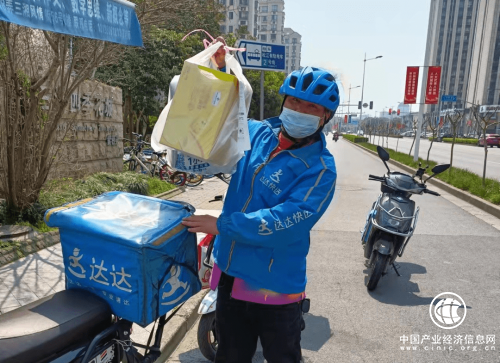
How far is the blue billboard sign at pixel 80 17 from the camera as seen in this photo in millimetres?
2781

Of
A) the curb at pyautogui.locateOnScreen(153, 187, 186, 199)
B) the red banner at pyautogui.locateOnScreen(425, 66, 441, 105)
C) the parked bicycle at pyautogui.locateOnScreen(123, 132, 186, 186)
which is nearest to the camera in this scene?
the curb at pyautogui.locateOnScreen(153, 187, 186, 199)

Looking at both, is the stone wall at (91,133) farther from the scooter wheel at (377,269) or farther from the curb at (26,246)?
the scooter wheel at (377,269)

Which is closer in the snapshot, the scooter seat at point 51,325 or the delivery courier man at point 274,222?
the scooter seat at point 51,325

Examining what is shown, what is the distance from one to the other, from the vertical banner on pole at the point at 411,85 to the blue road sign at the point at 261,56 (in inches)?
464

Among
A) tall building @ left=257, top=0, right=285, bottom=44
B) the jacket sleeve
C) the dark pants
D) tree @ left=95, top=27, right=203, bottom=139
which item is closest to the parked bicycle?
tree @ left=95, top=27, right=203, bottom=139

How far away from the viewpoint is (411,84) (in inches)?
703

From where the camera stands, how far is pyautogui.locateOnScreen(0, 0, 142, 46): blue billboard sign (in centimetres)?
278

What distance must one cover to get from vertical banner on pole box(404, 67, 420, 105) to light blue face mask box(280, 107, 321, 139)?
1816 centimetres

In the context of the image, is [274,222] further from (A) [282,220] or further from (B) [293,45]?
(B) [293,45]

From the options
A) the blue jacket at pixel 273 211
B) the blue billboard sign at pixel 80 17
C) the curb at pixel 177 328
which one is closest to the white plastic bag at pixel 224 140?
the blue jacket at pixel 273 211

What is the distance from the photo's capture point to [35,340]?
122 cm

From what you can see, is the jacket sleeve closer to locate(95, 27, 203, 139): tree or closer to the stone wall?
the stone wall

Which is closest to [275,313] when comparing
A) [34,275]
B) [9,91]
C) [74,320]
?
[74,320]

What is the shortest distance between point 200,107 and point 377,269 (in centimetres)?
318
